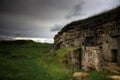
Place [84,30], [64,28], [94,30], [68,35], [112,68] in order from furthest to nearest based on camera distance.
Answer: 1. [64,28]
2. [68,35]
3. [84,30]
4. [94,30]
5. [112,68]

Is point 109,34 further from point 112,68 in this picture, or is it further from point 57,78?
point 57,78

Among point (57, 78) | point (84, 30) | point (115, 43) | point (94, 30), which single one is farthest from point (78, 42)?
point (57, 78)

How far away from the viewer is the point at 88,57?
510 inches

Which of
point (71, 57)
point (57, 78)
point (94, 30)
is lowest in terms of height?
point (57, 78)

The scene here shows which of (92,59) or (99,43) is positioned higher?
(99,43)

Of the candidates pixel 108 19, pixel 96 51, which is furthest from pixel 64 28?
pixel 96 51

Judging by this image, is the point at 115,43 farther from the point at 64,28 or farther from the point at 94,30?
the point at 64,28

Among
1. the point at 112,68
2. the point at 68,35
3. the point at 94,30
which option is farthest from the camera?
the point at 68,35

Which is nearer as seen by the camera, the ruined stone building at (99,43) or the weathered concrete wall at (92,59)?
the weathered concrete wall at (92,59)

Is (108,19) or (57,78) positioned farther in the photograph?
(108,19)

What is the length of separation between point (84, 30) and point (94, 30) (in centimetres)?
163

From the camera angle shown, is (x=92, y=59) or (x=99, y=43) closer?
(x=92, y=59)

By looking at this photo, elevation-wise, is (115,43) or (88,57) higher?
(115,43)

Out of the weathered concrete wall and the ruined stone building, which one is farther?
the ruined stone building
